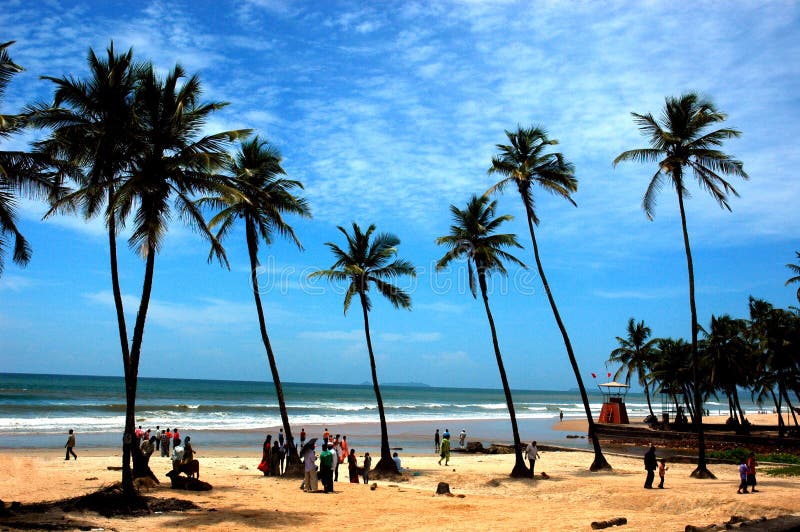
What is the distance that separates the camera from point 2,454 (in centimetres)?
2650

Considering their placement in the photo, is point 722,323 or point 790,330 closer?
point 790,330

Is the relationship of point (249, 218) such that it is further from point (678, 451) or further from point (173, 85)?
point (678, 451)

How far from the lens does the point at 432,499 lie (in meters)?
16.9

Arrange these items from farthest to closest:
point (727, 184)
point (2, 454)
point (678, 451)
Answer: point (678, 451) → point (2, 454) → point (727, 184)

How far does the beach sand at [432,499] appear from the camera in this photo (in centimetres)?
1283

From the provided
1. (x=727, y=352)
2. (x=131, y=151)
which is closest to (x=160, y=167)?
(x=131, y=151)

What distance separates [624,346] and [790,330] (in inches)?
808

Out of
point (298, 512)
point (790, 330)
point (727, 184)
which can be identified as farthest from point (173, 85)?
point (790, 330)

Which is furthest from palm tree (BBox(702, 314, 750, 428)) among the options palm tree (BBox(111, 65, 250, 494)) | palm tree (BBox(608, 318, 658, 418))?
palm tree (BBox(111, 65, 250, 494))

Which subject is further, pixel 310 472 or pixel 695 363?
pixel 695 363

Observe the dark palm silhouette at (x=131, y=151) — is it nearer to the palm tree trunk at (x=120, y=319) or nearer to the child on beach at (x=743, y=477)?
the palm tree trunk at (x=120, y=319)

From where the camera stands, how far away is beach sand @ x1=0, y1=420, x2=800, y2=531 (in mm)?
12828

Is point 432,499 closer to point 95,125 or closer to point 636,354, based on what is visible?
point 95,125

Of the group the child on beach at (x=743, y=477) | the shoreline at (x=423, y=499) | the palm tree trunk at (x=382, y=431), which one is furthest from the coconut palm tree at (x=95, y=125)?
the child on beach at (x=743, y=477)
